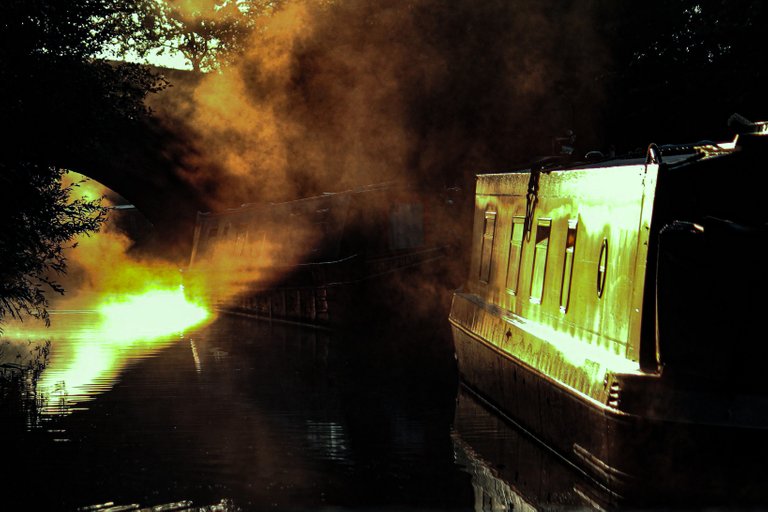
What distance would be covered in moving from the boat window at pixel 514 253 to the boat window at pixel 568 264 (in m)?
1.56

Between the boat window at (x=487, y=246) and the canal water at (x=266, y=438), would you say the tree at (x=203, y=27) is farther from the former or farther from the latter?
the boat window at (x=487, y=246)

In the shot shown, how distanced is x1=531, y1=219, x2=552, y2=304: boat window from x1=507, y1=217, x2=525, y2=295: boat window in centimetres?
60

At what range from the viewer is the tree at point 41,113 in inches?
546

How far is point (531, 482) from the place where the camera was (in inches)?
324

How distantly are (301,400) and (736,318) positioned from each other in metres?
6.22

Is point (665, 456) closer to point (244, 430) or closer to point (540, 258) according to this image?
point (540, 258)

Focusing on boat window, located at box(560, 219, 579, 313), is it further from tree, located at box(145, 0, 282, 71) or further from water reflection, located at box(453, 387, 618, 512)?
tree, located at box(145, 0, 282, 71)

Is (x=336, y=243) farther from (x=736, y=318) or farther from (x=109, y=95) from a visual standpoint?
(x=736, y=318)

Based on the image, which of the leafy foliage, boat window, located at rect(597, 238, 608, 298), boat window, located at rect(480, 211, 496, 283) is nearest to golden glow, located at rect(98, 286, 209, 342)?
the leafy foliage

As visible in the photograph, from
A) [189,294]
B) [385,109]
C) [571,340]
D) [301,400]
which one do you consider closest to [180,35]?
[189,294]

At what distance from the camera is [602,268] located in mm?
8469

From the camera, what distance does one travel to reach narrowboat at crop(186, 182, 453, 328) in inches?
794

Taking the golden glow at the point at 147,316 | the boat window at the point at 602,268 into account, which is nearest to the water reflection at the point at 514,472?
the boat window at the point at 602,268

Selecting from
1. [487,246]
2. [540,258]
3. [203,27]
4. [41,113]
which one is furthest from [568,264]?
[203,27]
